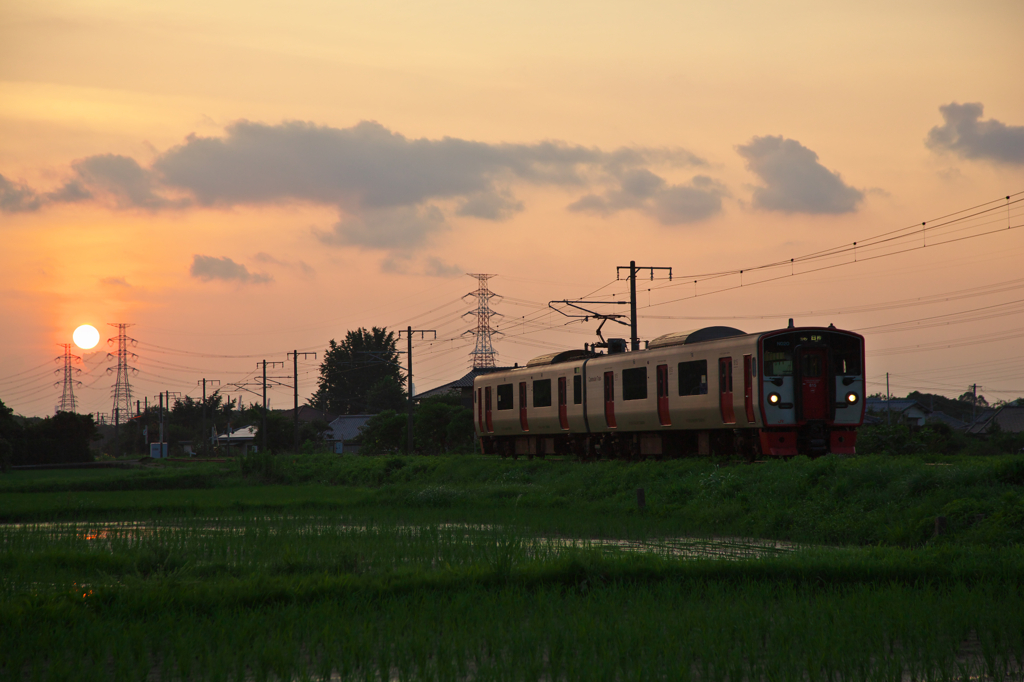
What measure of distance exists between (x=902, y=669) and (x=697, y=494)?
1344 cm

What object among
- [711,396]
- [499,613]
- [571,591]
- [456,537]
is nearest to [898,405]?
[711,396]

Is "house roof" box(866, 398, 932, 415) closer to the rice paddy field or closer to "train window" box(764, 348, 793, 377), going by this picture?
"train window" box(764, 348, 793, 377)

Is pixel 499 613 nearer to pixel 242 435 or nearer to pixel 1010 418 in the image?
pixel 1010 418

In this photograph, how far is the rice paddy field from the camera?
6953 mm

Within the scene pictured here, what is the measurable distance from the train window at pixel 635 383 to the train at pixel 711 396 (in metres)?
0.03

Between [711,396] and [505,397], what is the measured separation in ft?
44.8

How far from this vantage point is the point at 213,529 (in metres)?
16.8

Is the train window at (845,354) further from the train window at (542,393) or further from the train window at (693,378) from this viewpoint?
the train window at (542,393)

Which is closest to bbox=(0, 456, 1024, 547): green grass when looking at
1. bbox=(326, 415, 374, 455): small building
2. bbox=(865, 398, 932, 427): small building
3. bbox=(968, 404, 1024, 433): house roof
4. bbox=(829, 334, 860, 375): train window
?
bbox=(829, 334, 860, 375): train window

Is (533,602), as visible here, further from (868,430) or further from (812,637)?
(868,430)

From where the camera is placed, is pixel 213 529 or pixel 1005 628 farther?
pixel 213 529

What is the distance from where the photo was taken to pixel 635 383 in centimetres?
2773

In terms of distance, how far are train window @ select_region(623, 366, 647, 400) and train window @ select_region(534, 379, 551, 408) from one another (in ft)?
17.8

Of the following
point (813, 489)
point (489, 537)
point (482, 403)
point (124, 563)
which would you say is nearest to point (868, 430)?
point (482, 403)
